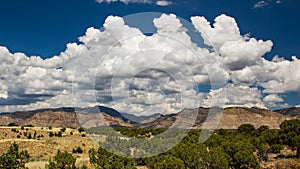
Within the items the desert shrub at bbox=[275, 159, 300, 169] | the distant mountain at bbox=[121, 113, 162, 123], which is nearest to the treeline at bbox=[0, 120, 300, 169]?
the desert shrub at bbox=[275, 159, 300, 169]

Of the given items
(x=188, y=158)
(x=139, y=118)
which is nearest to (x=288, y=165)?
(x=188, y=158)

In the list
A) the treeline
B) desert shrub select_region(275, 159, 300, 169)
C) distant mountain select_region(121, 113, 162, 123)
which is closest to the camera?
distant mountain select_region(121, 113, 162, 123)

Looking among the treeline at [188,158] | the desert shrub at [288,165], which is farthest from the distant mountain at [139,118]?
the desert shrub at [288,165]

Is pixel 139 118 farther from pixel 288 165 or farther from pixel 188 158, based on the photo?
pixel 288 165

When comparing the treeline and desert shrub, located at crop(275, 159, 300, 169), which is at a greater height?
the treeline

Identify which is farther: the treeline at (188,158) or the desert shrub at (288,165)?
the desert shrub at (288,165)

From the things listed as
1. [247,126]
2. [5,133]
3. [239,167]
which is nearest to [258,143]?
[239,167]

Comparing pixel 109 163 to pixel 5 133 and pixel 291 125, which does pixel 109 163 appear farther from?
pixel 5 133

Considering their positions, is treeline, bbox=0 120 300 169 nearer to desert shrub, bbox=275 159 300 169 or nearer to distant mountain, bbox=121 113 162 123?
desert shrub, bbox=275 159 300 169

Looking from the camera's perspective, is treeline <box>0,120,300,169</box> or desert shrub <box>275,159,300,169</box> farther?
desert shrub <box>275,159,300,169</box>

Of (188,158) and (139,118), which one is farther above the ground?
(139,118)

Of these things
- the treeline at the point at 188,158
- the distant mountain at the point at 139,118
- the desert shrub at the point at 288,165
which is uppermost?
the distant mountain at the point at 139,118

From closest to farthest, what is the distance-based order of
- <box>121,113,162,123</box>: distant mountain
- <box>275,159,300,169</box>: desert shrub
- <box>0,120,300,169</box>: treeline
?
<box>121,113,162,123</box>: distant mountain < <box>0,120,300,169</box>: treeline < <box>275,159,300,169</box>: desert shrub

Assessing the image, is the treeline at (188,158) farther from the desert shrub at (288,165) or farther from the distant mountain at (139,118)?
the distant mountain at (139,118)
